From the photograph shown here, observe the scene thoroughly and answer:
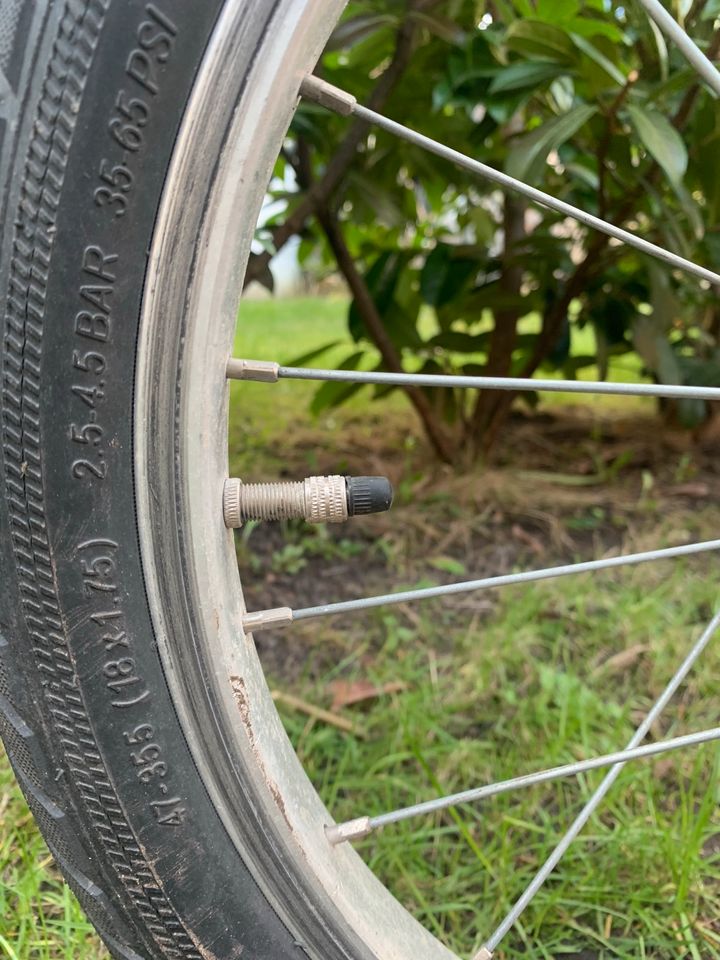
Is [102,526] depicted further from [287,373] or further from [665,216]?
A: [665,216]

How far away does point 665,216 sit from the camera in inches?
44.0

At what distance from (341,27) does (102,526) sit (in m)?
0.91

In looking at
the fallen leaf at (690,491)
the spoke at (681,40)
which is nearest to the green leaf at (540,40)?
the spoke at (681,40)

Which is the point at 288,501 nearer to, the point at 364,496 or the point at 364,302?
the point at 364,496

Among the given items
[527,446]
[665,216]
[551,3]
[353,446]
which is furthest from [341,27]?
[527,446]

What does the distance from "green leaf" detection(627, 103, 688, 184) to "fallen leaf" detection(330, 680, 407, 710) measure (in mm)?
706

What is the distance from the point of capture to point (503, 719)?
1.01 m

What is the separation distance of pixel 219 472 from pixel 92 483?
0.25ft

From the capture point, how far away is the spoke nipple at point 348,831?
53cm

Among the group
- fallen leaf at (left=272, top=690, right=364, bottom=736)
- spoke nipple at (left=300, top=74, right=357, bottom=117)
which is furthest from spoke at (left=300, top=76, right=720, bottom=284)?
fallen leaf at (left=272, top=690, right=364, bottom=736)

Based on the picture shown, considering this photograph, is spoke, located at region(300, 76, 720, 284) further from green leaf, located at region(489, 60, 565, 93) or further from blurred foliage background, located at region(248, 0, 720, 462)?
green leaf, located at region(489, 60, 565, 93)

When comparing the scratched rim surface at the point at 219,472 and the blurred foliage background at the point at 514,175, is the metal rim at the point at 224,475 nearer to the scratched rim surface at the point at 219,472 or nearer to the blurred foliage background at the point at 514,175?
the scratched rim surface at the point at 219,472

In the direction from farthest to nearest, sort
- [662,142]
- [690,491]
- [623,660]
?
[690,491]
[623,660]
[662,142]

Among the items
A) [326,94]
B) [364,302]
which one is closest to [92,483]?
[326,94]
